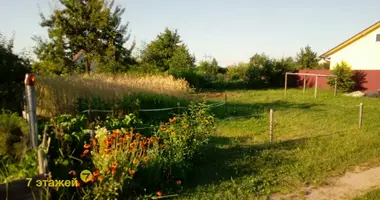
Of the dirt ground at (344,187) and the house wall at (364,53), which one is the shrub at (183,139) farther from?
the house wall at (364,53)

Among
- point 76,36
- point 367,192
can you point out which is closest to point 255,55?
point 76,36

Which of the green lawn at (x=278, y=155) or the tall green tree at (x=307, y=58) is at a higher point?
the tall green tree at (x=307, y=58)

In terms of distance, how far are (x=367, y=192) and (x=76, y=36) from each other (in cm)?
2523

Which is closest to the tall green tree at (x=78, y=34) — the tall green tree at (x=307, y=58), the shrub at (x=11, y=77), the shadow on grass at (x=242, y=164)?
the shrub at (x=11, y=77)

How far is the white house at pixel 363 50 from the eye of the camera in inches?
915

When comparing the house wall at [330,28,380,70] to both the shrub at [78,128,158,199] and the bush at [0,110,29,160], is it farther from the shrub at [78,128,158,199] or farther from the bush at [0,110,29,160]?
the bush at [0,110,29,160]

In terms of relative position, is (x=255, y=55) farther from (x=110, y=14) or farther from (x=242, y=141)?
(x=242, y=141)

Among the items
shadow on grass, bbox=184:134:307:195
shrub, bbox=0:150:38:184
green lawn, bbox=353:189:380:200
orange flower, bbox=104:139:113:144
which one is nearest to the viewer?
shrub, bbox=0:150:38:184

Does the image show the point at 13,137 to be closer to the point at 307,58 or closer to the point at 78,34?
the point at 78,34

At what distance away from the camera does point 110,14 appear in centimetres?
2583

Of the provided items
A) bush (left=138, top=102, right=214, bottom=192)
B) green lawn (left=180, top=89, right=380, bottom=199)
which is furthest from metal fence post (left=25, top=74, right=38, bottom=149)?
green lawn (left=180, top=89, right=380, bottom=199)

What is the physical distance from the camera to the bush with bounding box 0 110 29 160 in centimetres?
377

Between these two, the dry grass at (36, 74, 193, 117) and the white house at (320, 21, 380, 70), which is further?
the white house at (320, 21, 380, 70)

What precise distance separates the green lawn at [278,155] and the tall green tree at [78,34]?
18164mm
